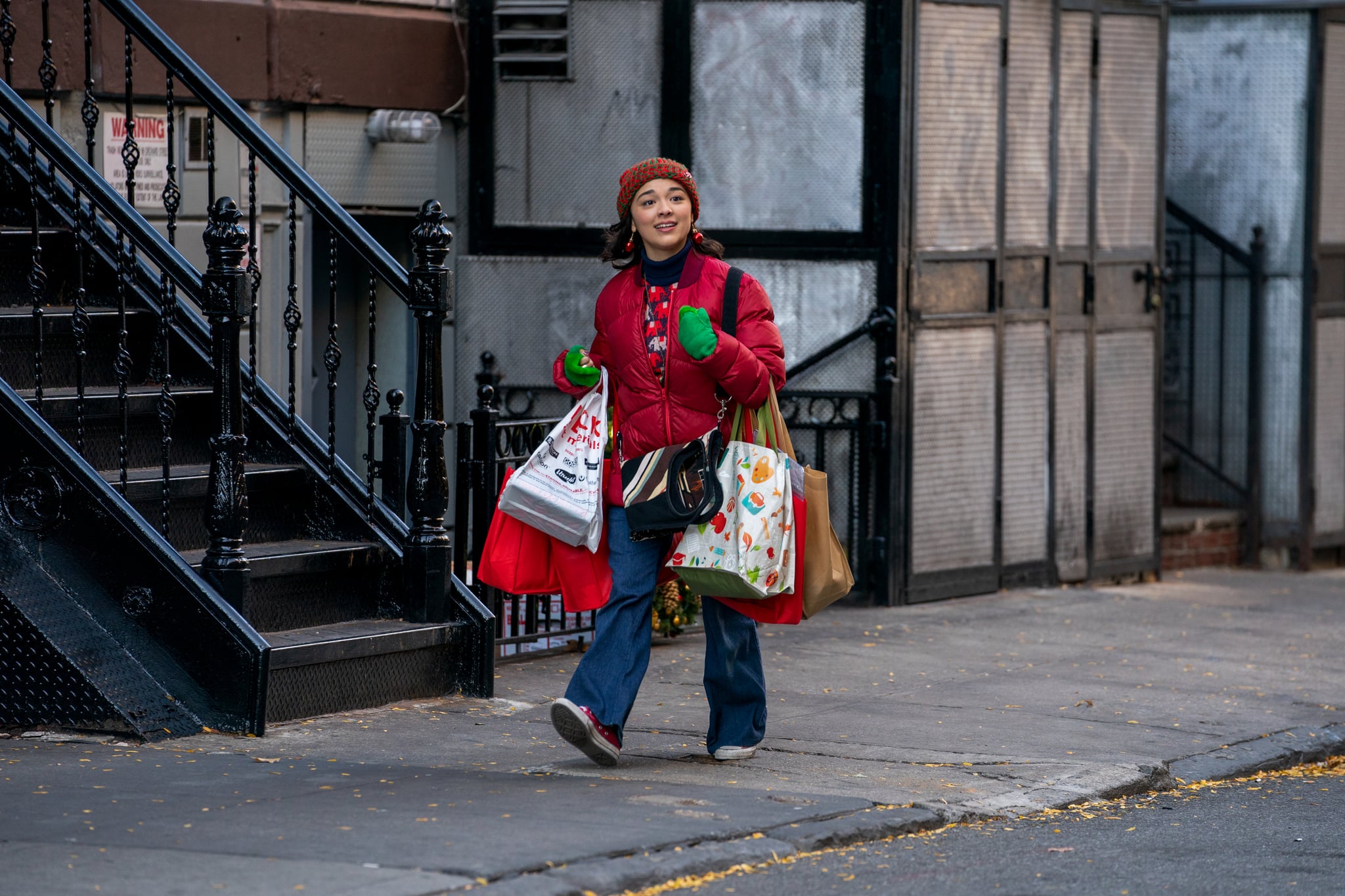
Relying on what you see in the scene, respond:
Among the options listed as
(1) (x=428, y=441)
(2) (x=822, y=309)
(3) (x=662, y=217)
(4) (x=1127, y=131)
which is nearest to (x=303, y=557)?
(1) (x=428, y=441)

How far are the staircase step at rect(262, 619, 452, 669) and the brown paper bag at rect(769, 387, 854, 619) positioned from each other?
1.71 meters

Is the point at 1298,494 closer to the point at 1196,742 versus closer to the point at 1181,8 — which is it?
the point at 1181,8

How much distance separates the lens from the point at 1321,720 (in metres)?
8.12

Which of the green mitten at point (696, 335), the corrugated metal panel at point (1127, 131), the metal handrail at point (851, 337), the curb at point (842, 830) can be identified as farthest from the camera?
the corrugated metal panel at point (1127, 131)

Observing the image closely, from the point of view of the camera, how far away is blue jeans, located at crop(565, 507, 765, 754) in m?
6.34

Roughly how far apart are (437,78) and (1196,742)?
20.3 feet

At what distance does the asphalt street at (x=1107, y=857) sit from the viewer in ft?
17.2

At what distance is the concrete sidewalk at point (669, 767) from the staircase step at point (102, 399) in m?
1.36

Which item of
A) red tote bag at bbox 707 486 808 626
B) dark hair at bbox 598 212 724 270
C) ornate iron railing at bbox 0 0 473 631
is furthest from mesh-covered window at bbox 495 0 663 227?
red tote bag at bbox 707 486 808 626

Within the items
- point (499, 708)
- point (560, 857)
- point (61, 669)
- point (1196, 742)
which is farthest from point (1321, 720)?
point (61, 669)

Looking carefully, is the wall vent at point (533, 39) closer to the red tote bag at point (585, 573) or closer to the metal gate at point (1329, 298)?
the metal gate at point (1329, 298)

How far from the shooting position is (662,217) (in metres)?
6.42

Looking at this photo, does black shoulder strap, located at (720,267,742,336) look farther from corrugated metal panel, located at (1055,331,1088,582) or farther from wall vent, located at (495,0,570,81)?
corrugated metal panel, located at (1055,331,1088,582)

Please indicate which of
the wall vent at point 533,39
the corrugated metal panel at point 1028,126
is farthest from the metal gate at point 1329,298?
the wall vent at point 533,39
